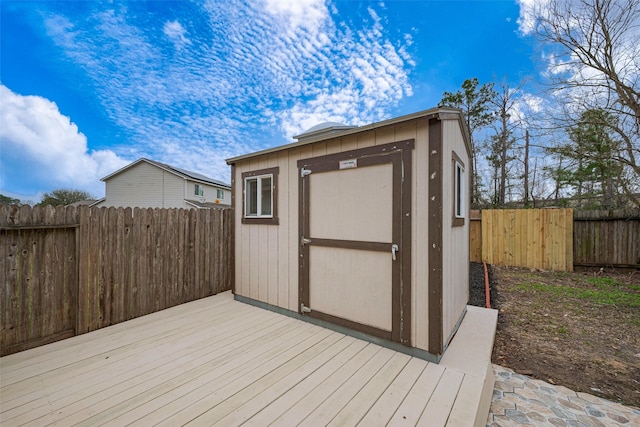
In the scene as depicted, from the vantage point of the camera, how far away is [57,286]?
2.86 m

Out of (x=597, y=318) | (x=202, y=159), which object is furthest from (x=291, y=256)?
(x=202, y=159)

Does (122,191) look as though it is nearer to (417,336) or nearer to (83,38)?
(83,38)

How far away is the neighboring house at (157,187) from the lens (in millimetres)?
14586

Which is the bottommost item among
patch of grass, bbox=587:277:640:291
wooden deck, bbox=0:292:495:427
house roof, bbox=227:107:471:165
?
patch of grass, bbox=587:277:640:291

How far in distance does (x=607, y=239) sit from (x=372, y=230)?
7.52 meters

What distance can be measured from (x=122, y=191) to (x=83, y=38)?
1280 centimetres

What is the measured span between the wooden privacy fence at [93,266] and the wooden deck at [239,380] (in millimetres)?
280

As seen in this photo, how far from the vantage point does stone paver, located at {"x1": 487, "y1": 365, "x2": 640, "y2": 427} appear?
1.94 meters

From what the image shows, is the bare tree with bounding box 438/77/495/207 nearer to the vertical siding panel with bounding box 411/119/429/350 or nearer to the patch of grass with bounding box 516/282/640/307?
the patch of grass with bounding box 516/282/640/307

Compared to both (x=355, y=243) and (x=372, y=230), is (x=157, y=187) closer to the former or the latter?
(x=355, y=243)

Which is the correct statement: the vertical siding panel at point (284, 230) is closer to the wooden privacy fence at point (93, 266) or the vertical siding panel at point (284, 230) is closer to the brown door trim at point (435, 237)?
the wooden privacy fence at point (93, 266)

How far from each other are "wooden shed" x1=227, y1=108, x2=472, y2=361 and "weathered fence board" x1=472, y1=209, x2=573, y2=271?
4.93 metres

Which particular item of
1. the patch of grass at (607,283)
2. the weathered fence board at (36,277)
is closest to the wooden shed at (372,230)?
the weathered fence board at (36,277)

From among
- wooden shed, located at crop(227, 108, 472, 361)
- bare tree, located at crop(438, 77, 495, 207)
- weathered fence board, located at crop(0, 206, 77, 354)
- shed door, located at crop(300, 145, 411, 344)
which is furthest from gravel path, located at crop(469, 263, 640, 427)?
bare tree, located at crop(438, 77, 495, 207)
